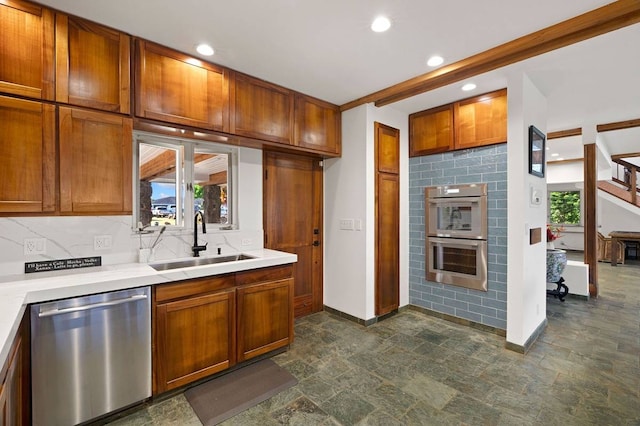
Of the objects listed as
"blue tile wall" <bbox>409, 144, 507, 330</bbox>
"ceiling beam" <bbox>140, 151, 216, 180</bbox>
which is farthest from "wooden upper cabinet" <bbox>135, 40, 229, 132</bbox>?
"blue tile wall" <bbox>409, 144, 507, 330</bbox>

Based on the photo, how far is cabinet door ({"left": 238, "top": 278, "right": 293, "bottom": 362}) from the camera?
253 centimetres

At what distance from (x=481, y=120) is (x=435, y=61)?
3.54ft

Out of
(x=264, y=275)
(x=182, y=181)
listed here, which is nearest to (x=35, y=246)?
(x=182, y=181)

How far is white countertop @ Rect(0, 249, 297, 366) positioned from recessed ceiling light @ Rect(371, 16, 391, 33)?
83.1 inches

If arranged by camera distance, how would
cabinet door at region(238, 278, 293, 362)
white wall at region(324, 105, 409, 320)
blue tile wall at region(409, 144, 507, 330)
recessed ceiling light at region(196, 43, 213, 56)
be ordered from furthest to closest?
white wall at region(324, 105, 409, 320), blue tile wall at region(409, 144, 507, 330), cabinet door at region(238, 278, 293, 362), recessed ceiling light at region(196, 43, 213, 56)

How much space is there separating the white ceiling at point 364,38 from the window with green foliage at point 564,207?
816cm

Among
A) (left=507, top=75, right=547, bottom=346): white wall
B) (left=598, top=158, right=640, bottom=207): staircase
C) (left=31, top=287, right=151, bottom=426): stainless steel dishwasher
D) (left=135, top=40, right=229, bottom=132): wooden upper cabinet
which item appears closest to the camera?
(left=31, top=287, right=151, bottom=426): stainless steel dishwasher

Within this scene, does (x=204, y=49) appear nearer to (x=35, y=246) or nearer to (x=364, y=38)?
(x=364, y=38)

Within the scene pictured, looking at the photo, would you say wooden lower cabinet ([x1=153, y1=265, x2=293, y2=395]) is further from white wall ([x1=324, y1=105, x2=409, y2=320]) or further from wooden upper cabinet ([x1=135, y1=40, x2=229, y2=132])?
wooden upper cabinet ([x1=135, y1=40, x2=229, y2=132])

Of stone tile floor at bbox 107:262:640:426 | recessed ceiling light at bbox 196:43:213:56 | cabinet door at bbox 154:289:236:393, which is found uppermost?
recessed ceiling light at bbox 196:43:213:56

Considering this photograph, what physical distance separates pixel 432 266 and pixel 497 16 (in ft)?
9.00

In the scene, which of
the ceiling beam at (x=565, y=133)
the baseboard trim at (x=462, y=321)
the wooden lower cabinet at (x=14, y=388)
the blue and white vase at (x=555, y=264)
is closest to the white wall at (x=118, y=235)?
the wooden lower cabinet at (x=14, y=388)

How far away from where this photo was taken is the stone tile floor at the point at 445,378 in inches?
78.2

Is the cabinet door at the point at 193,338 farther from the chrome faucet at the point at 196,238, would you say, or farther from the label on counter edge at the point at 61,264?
the label on counter edge at the point at 61,264
